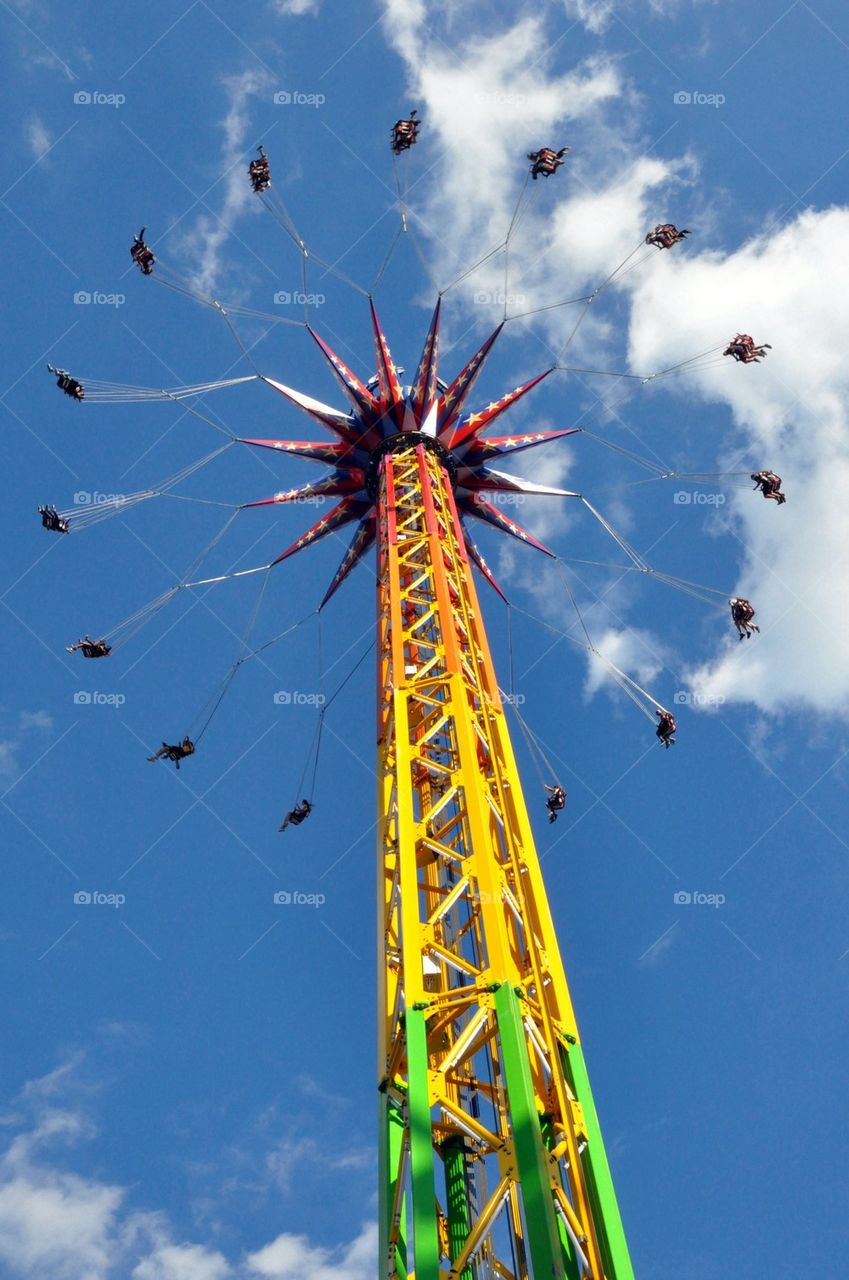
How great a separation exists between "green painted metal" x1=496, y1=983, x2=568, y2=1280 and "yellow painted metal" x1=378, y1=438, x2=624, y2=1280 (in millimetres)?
155

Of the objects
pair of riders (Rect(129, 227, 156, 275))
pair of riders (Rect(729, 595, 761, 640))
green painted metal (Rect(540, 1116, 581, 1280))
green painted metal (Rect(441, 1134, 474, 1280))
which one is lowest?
green painted metal (Rect(540, 1116, 581, 1280))

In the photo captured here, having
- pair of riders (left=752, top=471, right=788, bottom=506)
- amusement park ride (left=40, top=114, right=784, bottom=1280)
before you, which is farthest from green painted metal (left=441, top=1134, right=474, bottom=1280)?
pair of riders (left=752, top=471, right=788, bottom=506)

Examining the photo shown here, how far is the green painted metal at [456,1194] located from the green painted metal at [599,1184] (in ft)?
4.71

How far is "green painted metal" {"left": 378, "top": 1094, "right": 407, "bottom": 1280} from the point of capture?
39.4ft

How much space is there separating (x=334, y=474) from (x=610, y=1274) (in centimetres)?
1684

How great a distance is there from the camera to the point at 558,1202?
37.0 feet

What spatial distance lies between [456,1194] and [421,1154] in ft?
6.31

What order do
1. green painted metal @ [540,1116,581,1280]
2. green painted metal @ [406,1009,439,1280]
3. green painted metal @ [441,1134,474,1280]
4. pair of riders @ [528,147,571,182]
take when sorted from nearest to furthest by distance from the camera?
green painted metal @ [406,1009,439,1280], green painted metal @ [540,1116,581,1280], green painted metal @ [441,1134,474,1280], pair of riders @ [528,147,571,182]

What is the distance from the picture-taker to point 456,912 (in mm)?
14758

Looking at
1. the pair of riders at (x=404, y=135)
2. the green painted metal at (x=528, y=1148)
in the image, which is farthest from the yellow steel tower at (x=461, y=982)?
the pair of riders at (x=404, y=135)

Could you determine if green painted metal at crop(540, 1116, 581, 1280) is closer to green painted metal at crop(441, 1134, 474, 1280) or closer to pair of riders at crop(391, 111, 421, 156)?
green painted metal at crop(441, 1134, 474, 1280)

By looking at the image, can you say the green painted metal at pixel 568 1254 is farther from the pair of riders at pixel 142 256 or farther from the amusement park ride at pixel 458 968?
the pair of riders at pixel 142 256

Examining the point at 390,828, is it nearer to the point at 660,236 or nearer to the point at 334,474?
the point at 334,474

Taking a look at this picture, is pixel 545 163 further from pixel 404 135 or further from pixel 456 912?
pixel 456 912
